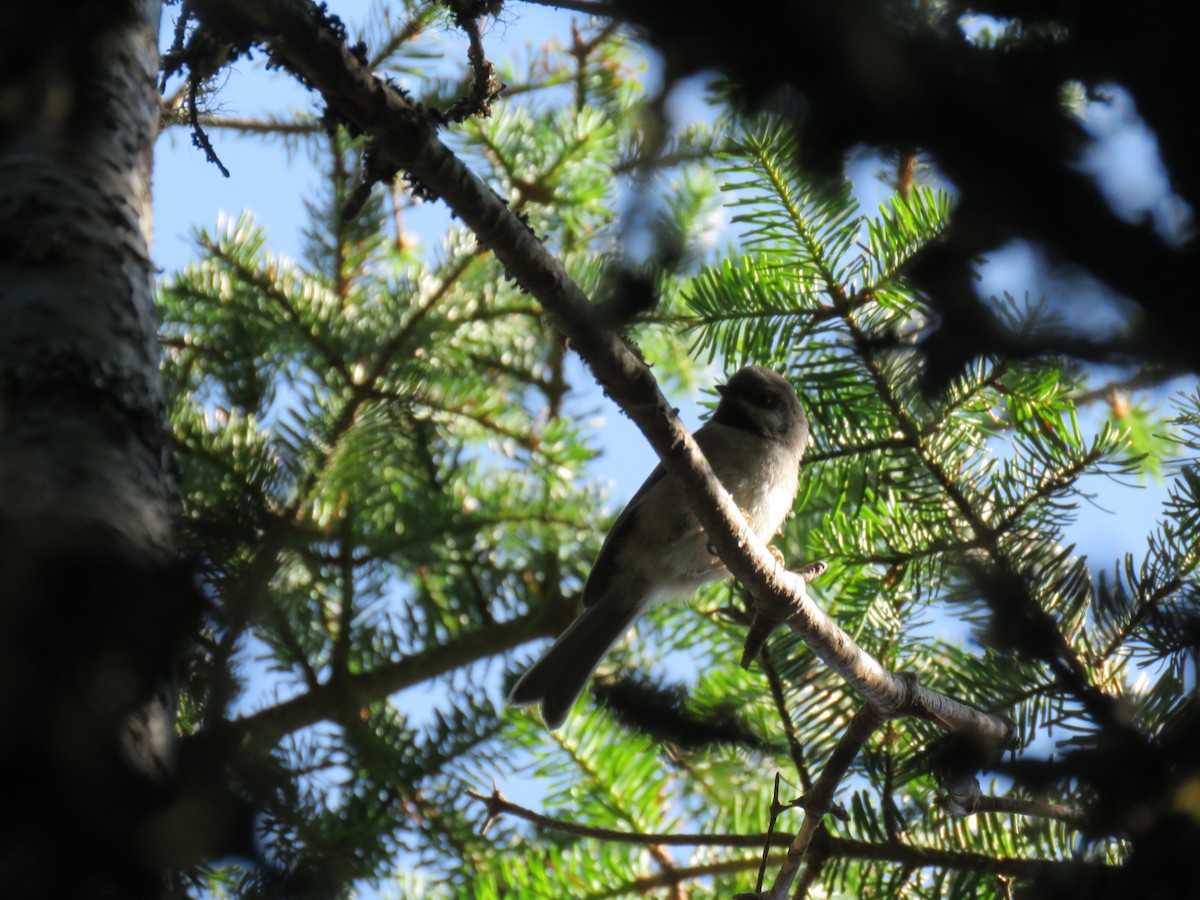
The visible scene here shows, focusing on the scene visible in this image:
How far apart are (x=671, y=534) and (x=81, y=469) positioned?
2600 millimetres

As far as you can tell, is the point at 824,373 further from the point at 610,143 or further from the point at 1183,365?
the point at 1183,365

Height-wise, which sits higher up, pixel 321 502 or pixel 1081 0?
pixel 321 502

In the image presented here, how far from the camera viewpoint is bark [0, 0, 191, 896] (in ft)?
2.41

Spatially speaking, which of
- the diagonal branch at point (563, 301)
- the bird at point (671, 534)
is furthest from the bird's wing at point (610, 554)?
the diagonal branch at point (563, 301)

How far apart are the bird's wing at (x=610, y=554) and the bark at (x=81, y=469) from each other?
192cm

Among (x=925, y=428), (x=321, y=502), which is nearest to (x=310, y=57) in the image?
(x=321, y=502)

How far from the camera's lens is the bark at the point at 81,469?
0.73 meters

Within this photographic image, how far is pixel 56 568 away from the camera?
32.2 inches

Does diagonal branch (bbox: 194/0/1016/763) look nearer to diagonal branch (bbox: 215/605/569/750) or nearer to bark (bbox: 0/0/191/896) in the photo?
bark (bbox: 0/0/191/896)

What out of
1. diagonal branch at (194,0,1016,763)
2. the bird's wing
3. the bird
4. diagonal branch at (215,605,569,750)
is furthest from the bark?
the bird

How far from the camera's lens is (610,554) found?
3316 mm

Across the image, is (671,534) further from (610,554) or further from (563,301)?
(563,301)

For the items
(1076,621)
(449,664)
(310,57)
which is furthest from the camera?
(449,664)

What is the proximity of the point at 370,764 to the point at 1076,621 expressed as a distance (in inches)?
60.8
